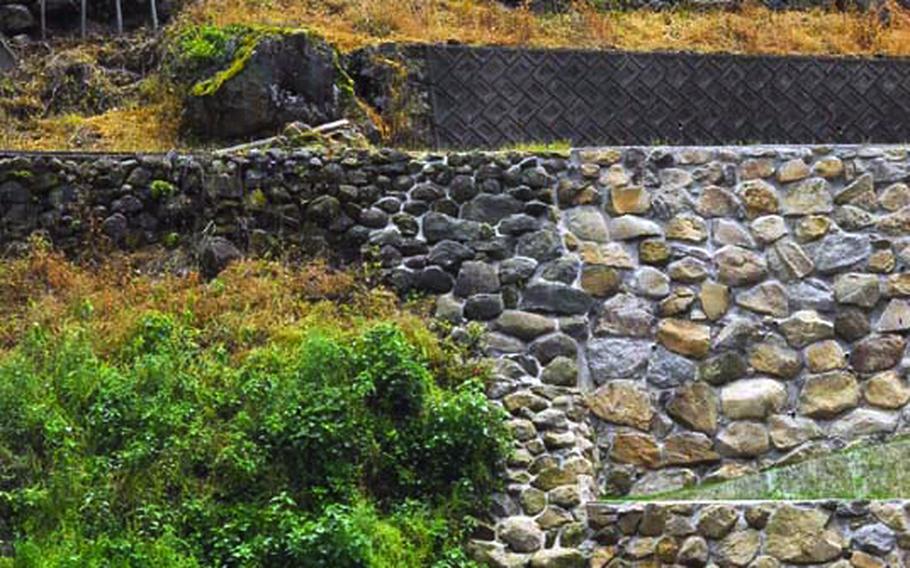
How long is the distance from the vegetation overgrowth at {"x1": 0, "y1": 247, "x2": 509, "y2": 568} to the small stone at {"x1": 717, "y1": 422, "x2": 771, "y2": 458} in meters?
1.97

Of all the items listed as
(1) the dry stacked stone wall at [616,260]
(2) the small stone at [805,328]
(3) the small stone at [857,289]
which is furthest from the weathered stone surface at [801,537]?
(3) the small stone at [857,289]

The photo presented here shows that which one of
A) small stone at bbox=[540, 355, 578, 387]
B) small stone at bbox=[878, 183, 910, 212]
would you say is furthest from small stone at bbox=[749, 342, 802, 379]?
small stone at bbox=[878, 183, 910, 212]

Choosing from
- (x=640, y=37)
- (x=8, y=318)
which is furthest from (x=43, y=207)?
(x=640, y=37)

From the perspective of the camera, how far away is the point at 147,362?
10344 millimetres

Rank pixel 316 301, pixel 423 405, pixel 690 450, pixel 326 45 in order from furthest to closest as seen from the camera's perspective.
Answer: pixel 326 45 → pixel 316 301 → pixel 690 450 → pixel 423 405

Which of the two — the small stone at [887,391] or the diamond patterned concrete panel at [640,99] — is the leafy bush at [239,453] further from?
the diamond patterned concrete panel at [640,99]

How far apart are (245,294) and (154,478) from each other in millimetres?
2625

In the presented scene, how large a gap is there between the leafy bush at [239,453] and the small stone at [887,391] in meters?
3.20

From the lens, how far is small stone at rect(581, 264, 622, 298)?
11.9 meters

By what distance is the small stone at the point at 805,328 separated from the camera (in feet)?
38.5

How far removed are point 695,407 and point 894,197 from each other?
2.76 metres

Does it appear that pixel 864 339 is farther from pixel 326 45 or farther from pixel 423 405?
pixel 326 45

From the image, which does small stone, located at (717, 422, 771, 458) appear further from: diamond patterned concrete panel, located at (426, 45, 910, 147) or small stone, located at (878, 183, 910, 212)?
diamond patterned concrete panel, located at (426, 45, 910, 147)

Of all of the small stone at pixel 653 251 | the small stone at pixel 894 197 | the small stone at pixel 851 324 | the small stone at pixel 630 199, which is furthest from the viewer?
the small stone at pixel 894 197
